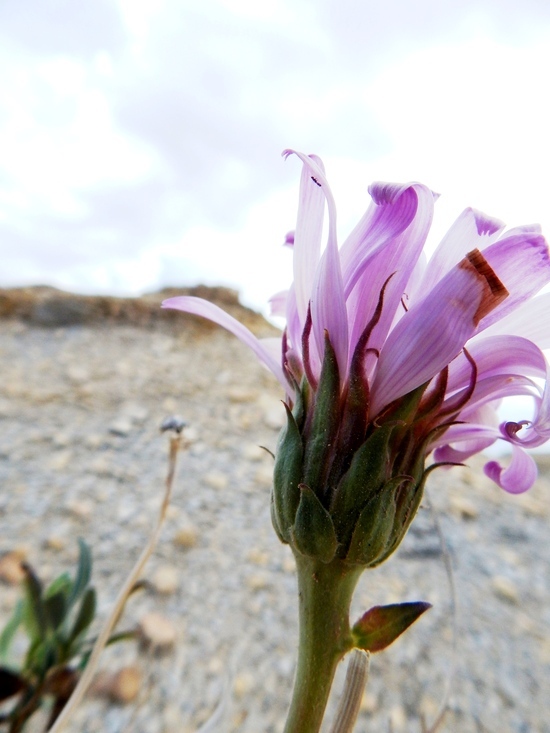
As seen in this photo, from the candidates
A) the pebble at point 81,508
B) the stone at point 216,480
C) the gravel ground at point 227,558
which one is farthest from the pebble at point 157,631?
the stone at point 216,480

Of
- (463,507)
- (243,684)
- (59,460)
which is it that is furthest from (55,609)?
(463,507)

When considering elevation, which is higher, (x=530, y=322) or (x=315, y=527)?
(x=530, y=322)

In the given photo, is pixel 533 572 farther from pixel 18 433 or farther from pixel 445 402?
pixel 18 433

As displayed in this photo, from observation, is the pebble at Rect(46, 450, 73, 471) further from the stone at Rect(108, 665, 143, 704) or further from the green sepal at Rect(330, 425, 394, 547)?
the green sepal at Rect(330, 425, 394, 547)

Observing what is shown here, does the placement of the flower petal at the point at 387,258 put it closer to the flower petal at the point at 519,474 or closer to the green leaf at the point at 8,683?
the flower petal at the point at 519,474

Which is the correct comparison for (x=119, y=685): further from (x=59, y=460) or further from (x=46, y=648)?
(x=59, y=460)

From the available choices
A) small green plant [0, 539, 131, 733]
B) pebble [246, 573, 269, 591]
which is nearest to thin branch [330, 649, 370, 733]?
small green plant [0, 539, 131, 733]
